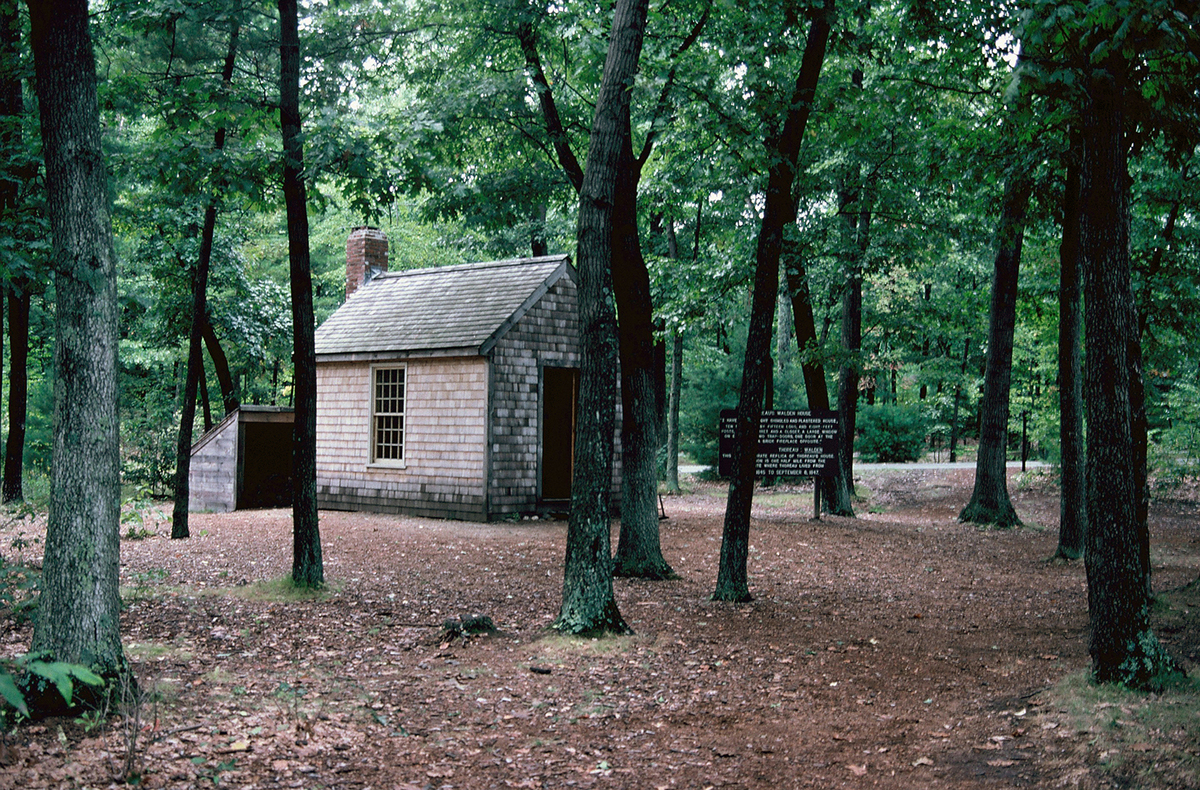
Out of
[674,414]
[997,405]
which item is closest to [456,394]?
[674,414]

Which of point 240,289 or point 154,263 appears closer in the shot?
point 154,263

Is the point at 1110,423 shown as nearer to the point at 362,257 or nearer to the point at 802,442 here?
the point at 802,442

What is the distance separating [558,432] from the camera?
1845cm

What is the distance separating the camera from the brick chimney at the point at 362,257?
21.6 m

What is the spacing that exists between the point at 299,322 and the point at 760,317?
4591 millimetres

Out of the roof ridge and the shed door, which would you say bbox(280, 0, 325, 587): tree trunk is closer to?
the roof ridge

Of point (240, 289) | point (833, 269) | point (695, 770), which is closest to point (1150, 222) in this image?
point (833, 269)

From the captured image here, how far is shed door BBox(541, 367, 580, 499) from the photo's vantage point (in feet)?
60.0

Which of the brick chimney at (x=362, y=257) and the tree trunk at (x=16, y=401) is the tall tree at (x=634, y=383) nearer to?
the tree trunk at (x=16, y=401)

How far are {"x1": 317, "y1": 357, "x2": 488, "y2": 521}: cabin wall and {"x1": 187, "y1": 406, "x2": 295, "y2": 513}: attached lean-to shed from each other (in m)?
0.90

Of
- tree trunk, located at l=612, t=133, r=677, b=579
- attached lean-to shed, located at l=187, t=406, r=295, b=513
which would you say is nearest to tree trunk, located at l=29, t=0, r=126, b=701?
tree trunk, located at l=612, t=133, r=677, b=579

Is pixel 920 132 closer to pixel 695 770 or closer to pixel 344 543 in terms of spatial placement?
pixel 344 543

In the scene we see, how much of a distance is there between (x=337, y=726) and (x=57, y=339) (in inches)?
105

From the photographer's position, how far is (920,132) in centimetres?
1462
